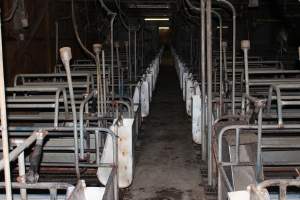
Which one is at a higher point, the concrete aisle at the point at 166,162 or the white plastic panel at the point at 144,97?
the white plastic panel at the point at 144,97

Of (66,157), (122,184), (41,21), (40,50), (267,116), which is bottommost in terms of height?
(122,184)

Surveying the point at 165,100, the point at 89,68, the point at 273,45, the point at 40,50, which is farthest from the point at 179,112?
the point at 273,45

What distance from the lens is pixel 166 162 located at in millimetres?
5469

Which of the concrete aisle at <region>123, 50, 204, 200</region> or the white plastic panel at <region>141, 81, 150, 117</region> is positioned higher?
the white plastic panel at <region>141, 81, 150, 117</region>

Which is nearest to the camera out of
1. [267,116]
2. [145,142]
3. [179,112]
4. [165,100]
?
[267,116]

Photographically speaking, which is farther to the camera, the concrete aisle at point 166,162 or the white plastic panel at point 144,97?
the white plastic panel at point 144,97

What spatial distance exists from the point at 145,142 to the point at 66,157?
2.29 m

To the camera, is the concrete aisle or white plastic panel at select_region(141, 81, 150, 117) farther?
white plastic panel at select_region(141, 81, 150, 117)

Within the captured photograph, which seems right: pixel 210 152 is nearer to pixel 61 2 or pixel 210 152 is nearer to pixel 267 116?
pixel 267 116

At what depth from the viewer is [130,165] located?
428 cm

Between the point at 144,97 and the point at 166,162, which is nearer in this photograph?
the point at 166,162

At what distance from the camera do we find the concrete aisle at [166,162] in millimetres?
4414

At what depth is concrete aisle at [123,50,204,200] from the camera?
14.5 ft

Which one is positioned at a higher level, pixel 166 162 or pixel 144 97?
pixel 144 97
